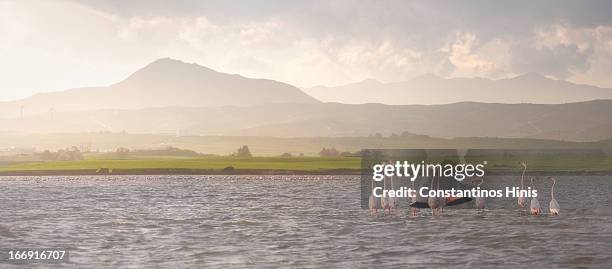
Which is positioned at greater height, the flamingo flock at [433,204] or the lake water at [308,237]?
the flamingo flock at [433,204]

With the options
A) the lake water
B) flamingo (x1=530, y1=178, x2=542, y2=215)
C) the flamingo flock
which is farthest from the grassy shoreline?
the lake water

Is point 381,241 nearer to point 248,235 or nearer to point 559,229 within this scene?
point 248,235

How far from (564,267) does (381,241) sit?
10195 mm

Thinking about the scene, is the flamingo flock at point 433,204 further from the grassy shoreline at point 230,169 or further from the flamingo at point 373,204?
the grassy shoreline at point 230,169

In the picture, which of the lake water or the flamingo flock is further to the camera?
the flamingo flock

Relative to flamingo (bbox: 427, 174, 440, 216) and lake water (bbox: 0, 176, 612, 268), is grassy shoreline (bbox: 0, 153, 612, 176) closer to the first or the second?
lake water (bbox: 0, 176, 612, 268)

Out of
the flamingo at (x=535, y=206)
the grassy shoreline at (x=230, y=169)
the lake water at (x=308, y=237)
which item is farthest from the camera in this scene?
the grassy shoreline at (x=230, y=169)

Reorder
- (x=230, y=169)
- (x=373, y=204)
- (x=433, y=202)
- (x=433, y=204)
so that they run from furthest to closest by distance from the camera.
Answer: (x=230, y=169) < (x=373, y=204) < (x=433, y=204) < (x=433, y=202)

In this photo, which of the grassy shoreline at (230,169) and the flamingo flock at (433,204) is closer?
the flamingo flock at (433,204)

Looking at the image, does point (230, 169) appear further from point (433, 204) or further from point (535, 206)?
point (535, 206)

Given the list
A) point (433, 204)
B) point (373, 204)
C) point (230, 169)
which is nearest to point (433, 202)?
point (433, 204)

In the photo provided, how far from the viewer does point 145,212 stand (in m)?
57.3

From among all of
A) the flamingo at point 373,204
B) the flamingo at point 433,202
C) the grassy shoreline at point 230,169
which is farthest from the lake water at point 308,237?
the grassy shoreline at point 230,169

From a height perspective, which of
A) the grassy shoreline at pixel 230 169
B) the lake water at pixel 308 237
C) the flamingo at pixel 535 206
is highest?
the grassy shoreline at pixel 230 169
